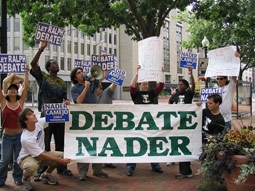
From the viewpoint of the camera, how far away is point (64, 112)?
230 inches

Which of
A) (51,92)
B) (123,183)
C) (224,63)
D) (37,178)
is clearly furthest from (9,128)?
Answer: (224,63)

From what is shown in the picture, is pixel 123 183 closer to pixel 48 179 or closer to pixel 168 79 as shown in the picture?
pixel 48 179

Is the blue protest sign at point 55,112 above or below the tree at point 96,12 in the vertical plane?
below

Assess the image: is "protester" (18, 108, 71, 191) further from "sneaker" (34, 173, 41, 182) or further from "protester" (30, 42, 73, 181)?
"protester" (30, 42, 73, 181)

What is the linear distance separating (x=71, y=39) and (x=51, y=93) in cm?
5201

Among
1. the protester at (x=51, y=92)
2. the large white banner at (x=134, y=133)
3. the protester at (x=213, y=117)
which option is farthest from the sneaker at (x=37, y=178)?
the protester at (x=213, y=117)

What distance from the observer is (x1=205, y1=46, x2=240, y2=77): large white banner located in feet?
21.4

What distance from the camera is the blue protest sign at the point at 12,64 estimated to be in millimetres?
5969

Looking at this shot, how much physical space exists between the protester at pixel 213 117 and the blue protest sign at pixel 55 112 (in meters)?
2.48

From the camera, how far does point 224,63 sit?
6.72 metres

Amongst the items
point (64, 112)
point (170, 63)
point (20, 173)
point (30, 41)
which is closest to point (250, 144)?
point (64, 112)

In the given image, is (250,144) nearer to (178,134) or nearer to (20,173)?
(178,134)

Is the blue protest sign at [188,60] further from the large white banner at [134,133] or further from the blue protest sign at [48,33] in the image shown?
the blue protest sign at [48,33]

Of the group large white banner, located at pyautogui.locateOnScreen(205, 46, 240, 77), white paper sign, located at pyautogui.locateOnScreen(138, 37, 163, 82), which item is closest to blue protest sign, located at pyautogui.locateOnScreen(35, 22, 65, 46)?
white paper sign, located at pyautogui.locateOnScreen(138, 37, 163, 82)
